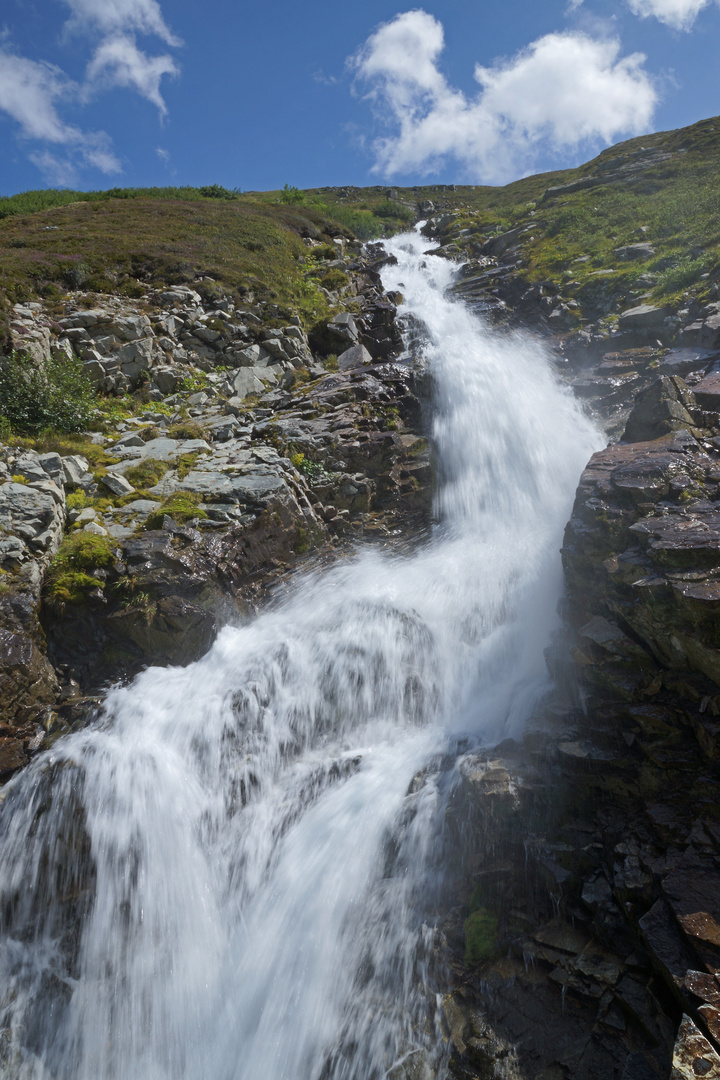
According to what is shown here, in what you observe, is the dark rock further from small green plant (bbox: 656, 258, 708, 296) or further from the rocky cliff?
small green plant (bbox: 656, 258, 708, 296)

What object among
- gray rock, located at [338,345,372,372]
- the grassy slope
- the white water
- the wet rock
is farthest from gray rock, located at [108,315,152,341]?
the wet rock

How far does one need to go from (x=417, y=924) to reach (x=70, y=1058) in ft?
12.5

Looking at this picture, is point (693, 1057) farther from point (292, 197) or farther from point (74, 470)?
point (292, 197)

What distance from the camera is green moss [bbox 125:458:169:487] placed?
10.2m

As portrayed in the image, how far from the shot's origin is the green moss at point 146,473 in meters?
10.2

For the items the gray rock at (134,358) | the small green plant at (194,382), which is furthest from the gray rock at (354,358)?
the gray rock at (134,358)

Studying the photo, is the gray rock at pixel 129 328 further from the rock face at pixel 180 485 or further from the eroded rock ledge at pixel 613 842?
the eroded rock ledge at pixel 613 842

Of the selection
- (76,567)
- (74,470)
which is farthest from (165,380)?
(76,567)

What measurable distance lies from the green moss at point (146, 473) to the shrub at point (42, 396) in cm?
223

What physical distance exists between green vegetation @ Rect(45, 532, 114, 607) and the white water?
5.68 ft

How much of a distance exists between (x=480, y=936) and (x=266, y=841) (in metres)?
2.82

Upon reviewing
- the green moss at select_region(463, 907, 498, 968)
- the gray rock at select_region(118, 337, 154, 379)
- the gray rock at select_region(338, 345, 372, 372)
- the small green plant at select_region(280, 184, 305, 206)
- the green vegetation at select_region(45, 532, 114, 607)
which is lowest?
the green moss at select_region(463, 907, 498, 968)

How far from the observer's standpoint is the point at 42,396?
36.2 feet

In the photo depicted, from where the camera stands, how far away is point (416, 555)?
11109 millimetres
